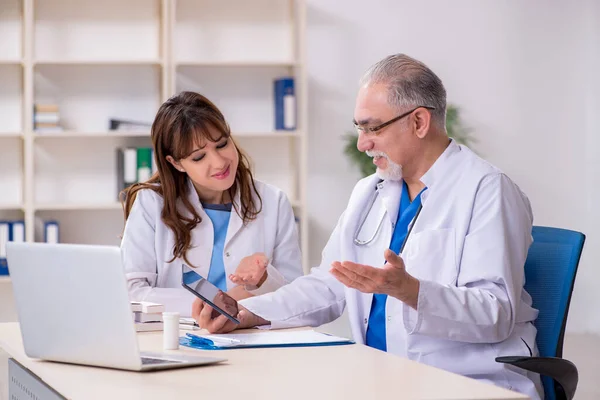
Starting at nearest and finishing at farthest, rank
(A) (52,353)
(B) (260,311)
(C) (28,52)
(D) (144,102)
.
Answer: (A) (52,353), (B) (260,311), (C) (28,52), (D) (144,102)

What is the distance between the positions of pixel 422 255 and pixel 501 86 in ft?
13.1

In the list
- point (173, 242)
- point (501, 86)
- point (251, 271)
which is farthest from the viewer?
point (501, 86)

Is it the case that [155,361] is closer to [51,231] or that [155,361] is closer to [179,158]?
[179,158]

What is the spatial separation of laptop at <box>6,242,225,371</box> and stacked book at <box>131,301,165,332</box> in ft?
1.52

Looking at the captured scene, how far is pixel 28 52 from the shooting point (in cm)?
504

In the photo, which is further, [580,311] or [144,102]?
[580,311]

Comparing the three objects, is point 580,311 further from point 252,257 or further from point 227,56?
point 252,257

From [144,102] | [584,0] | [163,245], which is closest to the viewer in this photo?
[163,245]

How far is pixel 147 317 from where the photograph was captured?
2.33 meters

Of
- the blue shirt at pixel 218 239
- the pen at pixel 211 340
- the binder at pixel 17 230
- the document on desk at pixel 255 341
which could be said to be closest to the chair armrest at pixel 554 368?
the document on desk at pixel 255 341

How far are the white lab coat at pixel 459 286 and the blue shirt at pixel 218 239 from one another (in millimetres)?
472

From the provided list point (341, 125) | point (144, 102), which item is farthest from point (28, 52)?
point (341, 125)

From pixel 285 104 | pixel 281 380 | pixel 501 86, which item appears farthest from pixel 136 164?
pixel 281 380

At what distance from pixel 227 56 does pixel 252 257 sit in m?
3.18
